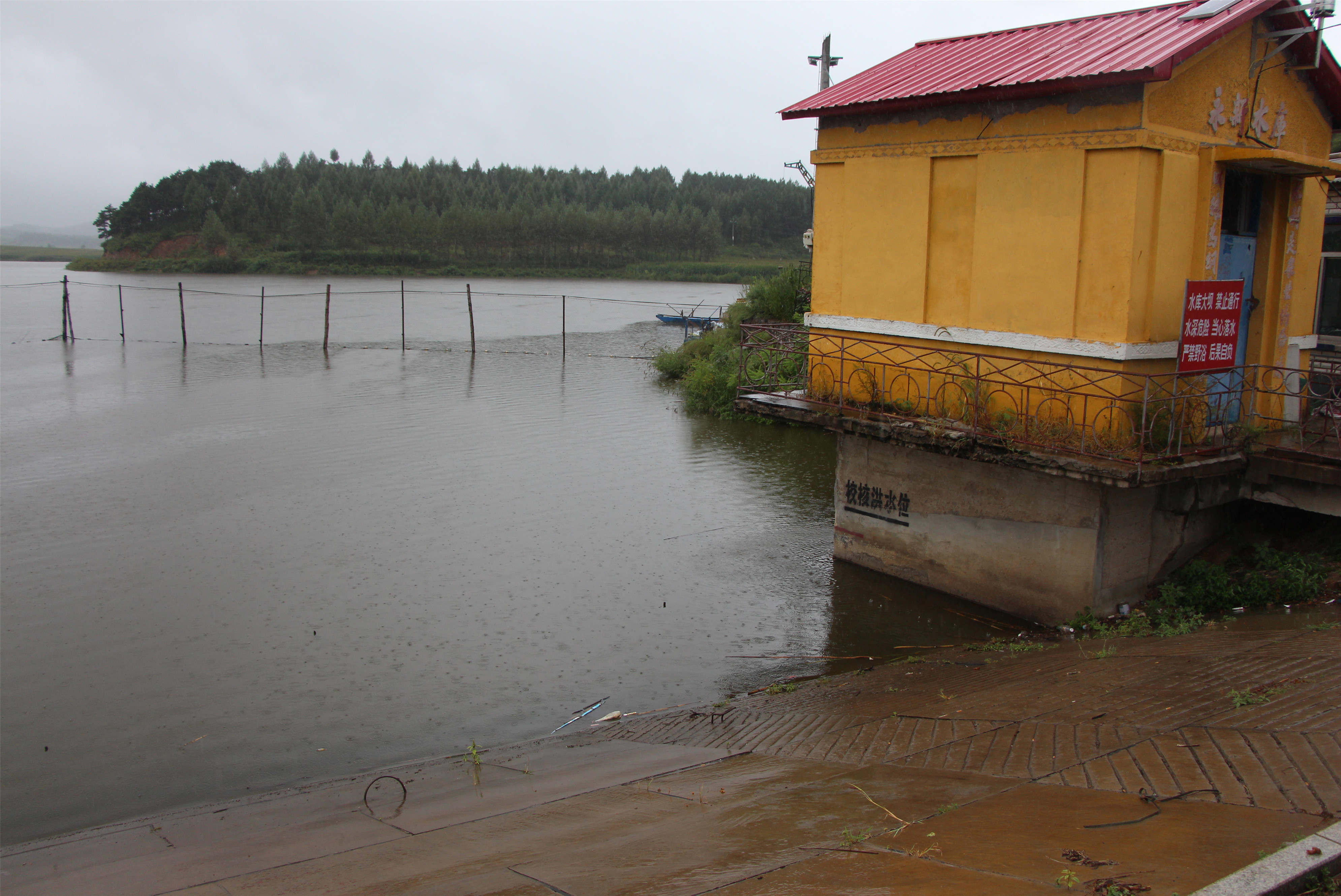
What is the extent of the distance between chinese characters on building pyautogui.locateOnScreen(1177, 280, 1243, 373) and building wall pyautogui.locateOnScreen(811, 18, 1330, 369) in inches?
10.5

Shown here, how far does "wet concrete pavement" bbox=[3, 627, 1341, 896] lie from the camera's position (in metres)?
5.18

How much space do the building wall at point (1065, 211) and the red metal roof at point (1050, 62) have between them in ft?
0.90

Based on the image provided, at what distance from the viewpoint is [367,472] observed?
20.3 m

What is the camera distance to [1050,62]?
10727 millimetres

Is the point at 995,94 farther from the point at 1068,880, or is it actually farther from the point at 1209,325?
the point at 1068,880

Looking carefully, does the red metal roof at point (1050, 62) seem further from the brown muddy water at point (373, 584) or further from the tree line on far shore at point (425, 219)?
the tree line on far shore at point (425, 219)

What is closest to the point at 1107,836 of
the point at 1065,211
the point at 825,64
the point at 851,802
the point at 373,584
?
the point at 851,802

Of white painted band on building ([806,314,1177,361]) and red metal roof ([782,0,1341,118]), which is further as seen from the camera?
white painted band on building ([806,314,1177,361])

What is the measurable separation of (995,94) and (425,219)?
107431 mm

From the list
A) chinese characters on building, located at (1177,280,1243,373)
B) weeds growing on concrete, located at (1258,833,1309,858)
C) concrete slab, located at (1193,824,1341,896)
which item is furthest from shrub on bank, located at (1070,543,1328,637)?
concrete slab, located at (1193,824,1341,896)

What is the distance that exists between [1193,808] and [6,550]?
16301 mm

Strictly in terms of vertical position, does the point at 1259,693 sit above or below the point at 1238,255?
below

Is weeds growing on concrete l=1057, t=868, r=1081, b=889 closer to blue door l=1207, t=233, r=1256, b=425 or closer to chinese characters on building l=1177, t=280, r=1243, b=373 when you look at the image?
chinese characters on building l=1177, t=280, r=1243, b=373

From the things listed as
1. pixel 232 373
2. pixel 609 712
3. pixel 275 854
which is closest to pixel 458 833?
pixel 275 854
